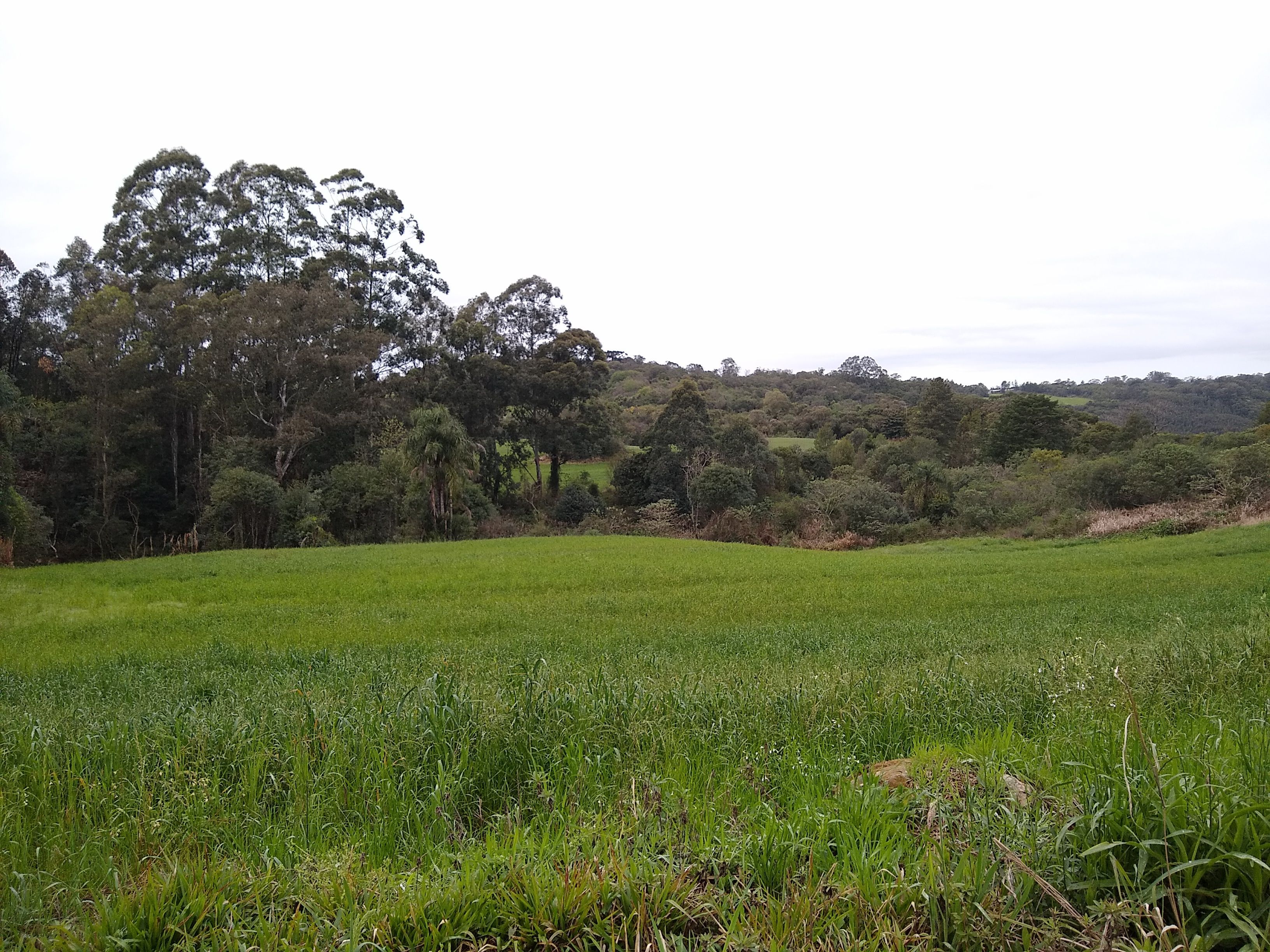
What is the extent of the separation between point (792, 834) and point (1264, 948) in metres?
1.30

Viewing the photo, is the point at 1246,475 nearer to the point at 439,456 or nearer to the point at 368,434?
the point at 439,456

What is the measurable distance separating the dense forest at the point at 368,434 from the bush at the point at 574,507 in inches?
5.7

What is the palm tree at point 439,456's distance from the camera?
34.3m

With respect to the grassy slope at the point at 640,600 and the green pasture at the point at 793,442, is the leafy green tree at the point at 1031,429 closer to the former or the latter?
the green pasture at the point at 793,442

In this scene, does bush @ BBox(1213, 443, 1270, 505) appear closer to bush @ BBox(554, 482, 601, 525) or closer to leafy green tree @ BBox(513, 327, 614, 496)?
bush @ BBox(554, 482, 601, 525)

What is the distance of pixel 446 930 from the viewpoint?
86.5 inches

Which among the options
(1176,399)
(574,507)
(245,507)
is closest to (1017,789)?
(245,507)

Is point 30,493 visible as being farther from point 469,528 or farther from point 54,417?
point 469,528

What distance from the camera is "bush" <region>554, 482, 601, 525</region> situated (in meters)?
45.2

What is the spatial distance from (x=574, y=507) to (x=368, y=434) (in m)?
13.2

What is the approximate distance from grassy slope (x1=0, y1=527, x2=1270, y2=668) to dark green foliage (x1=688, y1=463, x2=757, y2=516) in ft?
54.2

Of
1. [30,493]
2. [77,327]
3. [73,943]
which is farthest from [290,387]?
[73,943]

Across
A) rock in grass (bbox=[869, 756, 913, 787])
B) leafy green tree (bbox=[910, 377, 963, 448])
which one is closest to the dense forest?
leafy green tree (bbox=[910, 377, 963, 448])

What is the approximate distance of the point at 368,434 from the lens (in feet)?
138
